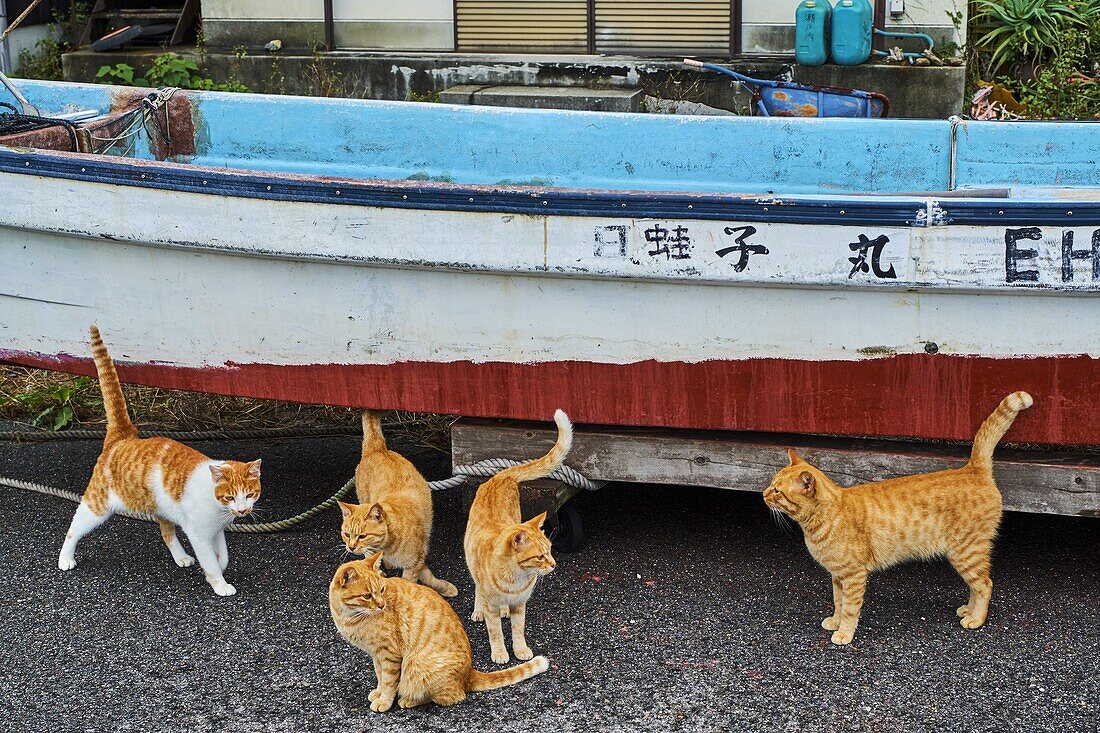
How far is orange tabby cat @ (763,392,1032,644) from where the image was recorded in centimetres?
372

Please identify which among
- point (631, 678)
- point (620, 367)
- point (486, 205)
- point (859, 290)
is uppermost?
point (486, 205)

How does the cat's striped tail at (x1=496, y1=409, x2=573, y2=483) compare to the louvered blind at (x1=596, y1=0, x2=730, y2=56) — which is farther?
the louvered blind at (x1=596, y1=0, x2=730, y2=56)

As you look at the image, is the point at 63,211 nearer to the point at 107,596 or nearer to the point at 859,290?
the point at 107,596

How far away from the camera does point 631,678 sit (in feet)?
12.0

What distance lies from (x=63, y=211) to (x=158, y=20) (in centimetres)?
674

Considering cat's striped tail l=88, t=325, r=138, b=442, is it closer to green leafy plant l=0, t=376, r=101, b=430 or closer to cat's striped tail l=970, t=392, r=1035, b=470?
green leafy plant l=0, t=376, r=101, b=430

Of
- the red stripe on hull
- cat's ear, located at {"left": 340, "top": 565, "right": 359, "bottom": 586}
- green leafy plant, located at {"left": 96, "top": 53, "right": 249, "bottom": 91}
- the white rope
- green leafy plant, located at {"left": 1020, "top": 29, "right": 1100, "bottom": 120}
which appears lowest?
the white rope

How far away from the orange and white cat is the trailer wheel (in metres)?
1.13

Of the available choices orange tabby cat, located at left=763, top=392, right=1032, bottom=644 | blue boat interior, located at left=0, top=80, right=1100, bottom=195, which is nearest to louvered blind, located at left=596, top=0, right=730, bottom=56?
blue boat interior, located at left=0, top=80, right=1100, bottom=195

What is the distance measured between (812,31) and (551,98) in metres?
1.78

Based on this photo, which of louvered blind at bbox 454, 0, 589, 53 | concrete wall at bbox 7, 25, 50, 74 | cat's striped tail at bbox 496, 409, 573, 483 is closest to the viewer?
cat's striped tail at bbox 496, 409, 573, 483

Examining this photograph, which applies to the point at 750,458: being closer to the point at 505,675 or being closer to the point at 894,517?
the point at 894,517

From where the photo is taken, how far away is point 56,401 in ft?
19.1

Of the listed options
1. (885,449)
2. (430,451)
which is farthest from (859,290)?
(430,451)
